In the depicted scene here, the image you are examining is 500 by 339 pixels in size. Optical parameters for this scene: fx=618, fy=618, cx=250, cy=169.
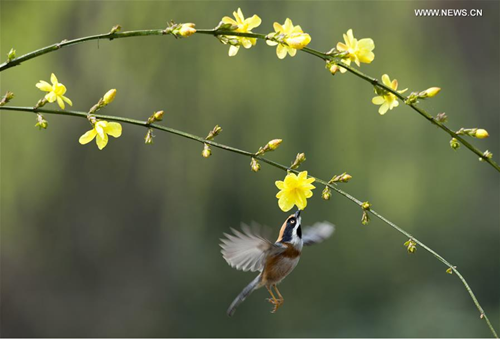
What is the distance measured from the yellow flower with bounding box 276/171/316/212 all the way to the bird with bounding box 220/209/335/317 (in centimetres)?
12

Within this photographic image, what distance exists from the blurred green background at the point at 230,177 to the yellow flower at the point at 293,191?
192 centimetres

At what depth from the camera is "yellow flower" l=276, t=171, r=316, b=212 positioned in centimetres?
66

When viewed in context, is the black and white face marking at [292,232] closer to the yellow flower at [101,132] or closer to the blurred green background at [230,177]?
the yellow flower at [101,132]

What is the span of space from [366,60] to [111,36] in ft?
0.95

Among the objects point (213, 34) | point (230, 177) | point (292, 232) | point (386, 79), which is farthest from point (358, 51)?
point (230, 177)

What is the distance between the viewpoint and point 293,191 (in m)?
0.67

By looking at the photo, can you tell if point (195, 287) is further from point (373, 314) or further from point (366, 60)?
point (366, 60)

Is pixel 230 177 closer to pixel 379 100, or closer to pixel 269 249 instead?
pixel 269 249

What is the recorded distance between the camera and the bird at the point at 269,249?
818mm

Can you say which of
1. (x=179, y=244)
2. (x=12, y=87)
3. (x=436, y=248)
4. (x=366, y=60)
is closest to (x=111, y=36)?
(x=366, y=60)

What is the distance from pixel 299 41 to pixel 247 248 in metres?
0.31

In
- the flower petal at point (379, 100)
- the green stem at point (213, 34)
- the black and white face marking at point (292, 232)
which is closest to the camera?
the green stem at point (213, 34)

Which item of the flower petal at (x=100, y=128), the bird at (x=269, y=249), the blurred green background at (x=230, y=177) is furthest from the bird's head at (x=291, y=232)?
the blurred green background at (x=230, y=177)

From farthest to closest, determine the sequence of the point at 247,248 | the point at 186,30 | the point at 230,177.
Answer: the point at 230,177 < the point at 247,248 < the point at 186,30
